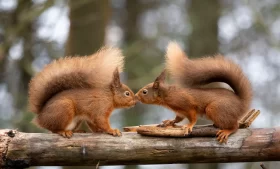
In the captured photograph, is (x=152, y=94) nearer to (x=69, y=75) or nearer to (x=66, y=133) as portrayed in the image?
(x=69, y=75)

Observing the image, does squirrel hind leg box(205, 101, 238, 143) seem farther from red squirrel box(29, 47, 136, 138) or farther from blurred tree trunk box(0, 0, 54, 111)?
blurred tree trunk box(0, 0, 54, 111)

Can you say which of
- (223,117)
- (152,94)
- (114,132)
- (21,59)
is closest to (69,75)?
(114,132)

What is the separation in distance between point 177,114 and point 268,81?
5.10m

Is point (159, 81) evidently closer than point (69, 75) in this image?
No

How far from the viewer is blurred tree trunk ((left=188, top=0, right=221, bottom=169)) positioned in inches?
290

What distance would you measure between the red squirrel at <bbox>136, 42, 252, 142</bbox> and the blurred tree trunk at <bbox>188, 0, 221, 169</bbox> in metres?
3.91

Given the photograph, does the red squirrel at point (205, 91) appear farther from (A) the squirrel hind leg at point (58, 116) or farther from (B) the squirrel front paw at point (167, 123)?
(A) the squirrel hind leg at point (58, 116)

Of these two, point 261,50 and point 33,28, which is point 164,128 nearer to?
point 33,28

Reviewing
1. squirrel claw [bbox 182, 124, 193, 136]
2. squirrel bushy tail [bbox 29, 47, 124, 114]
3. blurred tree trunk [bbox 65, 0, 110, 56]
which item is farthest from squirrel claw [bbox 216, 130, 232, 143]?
blurred tree trunk [bbox 65, 0, 110, 56]

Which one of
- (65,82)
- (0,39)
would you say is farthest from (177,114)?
(0,39)

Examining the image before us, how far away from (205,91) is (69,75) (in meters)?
0.97

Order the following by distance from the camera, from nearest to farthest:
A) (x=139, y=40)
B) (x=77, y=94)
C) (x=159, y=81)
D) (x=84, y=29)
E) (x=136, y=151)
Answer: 1. (x=136, y=151)
2. (x=77, y=94)
3. (x=159, y=81)
4. (x=84, y=29)
5. (x=139, y=40)

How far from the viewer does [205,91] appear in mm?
3305

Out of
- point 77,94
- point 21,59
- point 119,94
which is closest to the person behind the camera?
Answer: point 77,94
